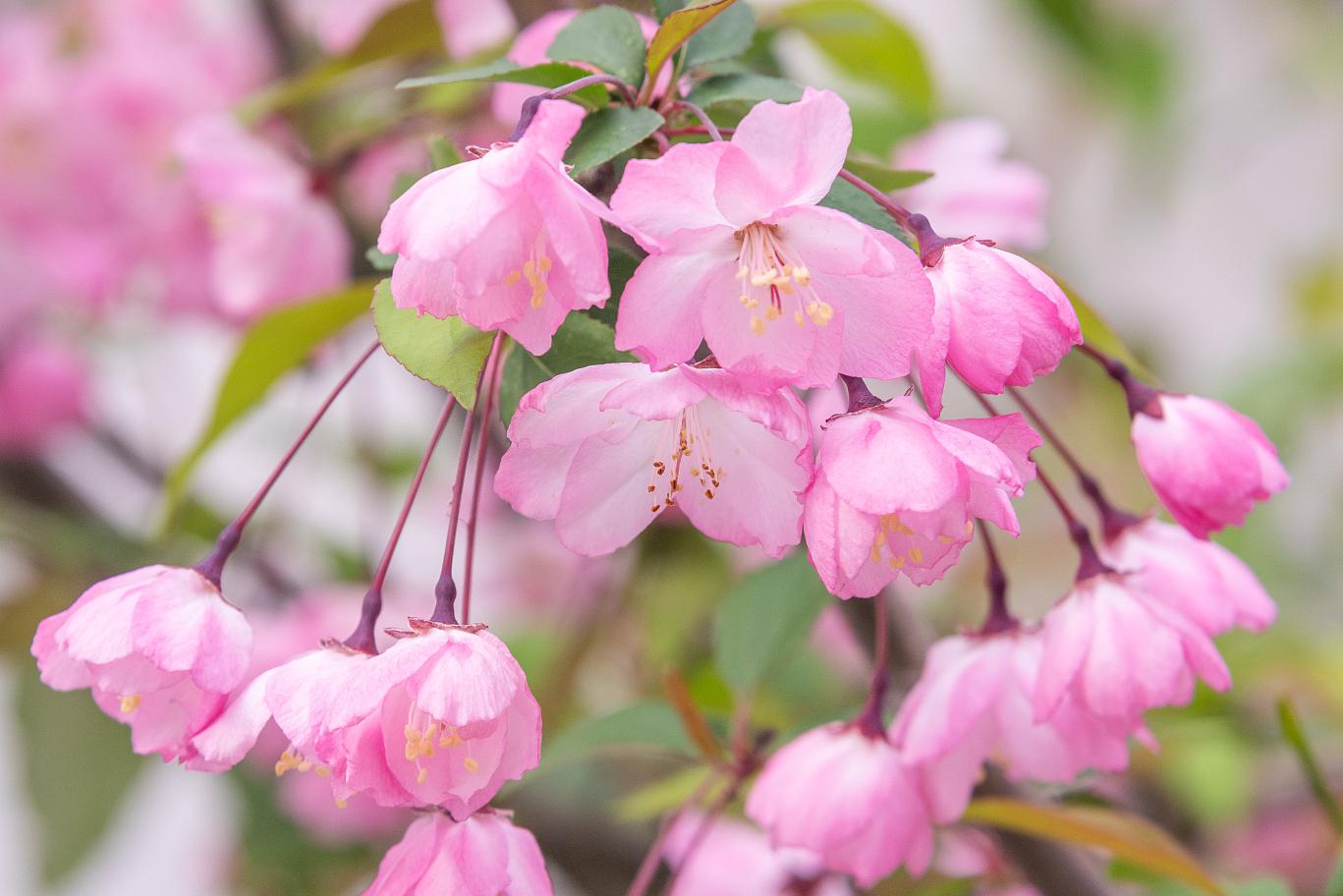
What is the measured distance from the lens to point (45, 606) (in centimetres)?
94

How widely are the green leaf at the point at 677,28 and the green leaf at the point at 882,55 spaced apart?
0.27 metres

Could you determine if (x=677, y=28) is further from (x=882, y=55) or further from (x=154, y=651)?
(x=882, y=55)

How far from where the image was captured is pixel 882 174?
1.25ft

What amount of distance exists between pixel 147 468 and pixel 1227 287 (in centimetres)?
233

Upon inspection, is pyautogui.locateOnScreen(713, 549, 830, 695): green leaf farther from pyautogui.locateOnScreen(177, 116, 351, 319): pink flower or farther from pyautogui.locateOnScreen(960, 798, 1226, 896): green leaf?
pyautogui.locateOnScreen(177, 116, 351, 319): pink flower

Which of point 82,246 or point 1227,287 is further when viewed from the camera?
point 1227,287

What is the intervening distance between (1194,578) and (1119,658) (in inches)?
2.6

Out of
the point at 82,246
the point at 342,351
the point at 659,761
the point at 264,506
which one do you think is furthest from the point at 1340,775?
the point at 82,246

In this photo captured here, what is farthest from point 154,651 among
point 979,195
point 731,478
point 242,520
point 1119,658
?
point 979,195

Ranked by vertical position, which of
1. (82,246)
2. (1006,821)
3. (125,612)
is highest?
(125,612)

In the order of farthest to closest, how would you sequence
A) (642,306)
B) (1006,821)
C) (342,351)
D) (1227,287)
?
(1227,287)
(342,351)
(1006,821)
(642,306)

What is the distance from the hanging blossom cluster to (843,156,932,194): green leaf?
0.08ft

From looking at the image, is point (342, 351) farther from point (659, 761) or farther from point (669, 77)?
point (669, 77)

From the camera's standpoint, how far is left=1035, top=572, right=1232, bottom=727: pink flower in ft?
1.23
